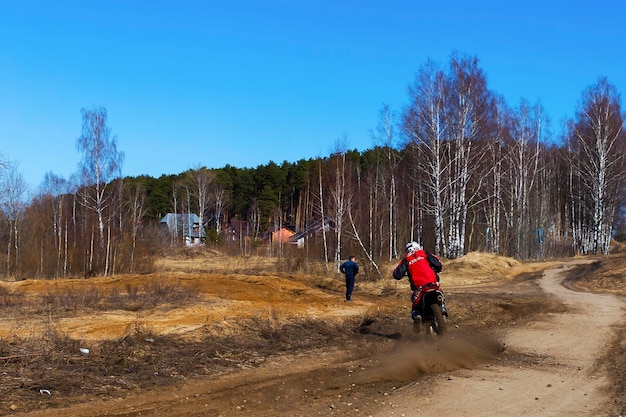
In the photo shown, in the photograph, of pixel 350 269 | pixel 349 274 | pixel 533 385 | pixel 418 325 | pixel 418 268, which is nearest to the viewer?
pixel 533 385

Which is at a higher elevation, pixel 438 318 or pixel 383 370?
pixel 438 318

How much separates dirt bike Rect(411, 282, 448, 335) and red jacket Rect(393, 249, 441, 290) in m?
0.12

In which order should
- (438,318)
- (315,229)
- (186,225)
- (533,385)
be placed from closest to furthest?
1. (533,385)
2. (438,318)
3. (315,229)
4. (186,225)

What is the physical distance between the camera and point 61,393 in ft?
23.8

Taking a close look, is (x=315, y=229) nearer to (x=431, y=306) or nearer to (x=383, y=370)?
(x=431, y=306)

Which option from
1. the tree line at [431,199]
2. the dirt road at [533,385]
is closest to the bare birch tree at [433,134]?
the tree line at [431,199]

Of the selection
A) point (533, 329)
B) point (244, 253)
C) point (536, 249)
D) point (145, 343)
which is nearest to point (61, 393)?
point (145, 343)

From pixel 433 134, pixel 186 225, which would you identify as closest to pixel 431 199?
pixel 433 134

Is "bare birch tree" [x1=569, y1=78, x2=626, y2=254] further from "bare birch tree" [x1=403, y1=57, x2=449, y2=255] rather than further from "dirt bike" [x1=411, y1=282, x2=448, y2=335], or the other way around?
"dirt bike" [x1=411, y1=282, x2=448, y2=335]

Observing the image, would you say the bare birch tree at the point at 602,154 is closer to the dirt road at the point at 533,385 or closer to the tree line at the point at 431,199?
the tree line at the point at 431,199

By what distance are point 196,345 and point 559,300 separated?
14446 millimetres

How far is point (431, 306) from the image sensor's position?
1041 centimetres

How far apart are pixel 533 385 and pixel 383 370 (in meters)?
2.21

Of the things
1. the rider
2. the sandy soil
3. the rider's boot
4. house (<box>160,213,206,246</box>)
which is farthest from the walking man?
house (<box>160,213,206,246</box>)
